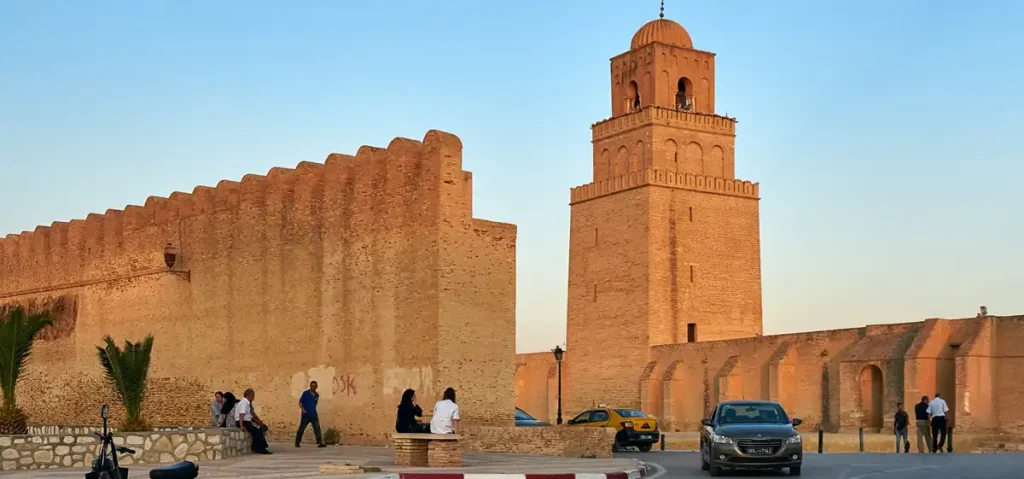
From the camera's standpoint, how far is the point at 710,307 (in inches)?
2094

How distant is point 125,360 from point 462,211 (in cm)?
640

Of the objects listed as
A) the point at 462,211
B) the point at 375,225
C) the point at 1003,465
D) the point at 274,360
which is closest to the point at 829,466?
the point at 1003,465

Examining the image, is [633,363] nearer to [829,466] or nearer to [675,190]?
[675,190]

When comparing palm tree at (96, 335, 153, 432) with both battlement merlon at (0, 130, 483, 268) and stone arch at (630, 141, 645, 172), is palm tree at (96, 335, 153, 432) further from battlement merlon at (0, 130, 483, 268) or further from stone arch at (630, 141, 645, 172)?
stone arch at (630, 141, 645, 172)

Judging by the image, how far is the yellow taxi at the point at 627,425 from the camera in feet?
93.7

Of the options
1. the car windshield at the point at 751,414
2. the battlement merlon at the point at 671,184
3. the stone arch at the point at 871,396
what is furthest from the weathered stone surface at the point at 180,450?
the battlement merlon at the point at 671,184

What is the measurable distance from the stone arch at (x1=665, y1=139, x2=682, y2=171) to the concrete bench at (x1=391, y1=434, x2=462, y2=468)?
35942 mm

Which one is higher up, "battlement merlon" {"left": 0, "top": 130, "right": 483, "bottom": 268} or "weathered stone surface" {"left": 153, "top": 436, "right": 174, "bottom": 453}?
"battlement merlon" {"left": 0, "top": 130, "right": 483, "bottom": 268}

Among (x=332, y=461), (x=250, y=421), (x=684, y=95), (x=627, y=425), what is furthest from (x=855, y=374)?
(x=332, y=461)

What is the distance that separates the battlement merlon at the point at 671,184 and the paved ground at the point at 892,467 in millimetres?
29037

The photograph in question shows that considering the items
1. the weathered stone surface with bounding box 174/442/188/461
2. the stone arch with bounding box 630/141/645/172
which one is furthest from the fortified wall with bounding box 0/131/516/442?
the stone arch with bounding box 630/141/645/172

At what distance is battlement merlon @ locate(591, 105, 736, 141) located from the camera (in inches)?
2124

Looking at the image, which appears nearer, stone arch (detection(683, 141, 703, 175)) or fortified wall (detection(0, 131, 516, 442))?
fortified wall (detection(0, 131, 516, 442))

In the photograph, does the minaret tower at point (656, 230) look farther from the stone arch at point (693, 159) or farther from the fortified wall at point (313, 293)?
the fortified wall at point (313, 293)
